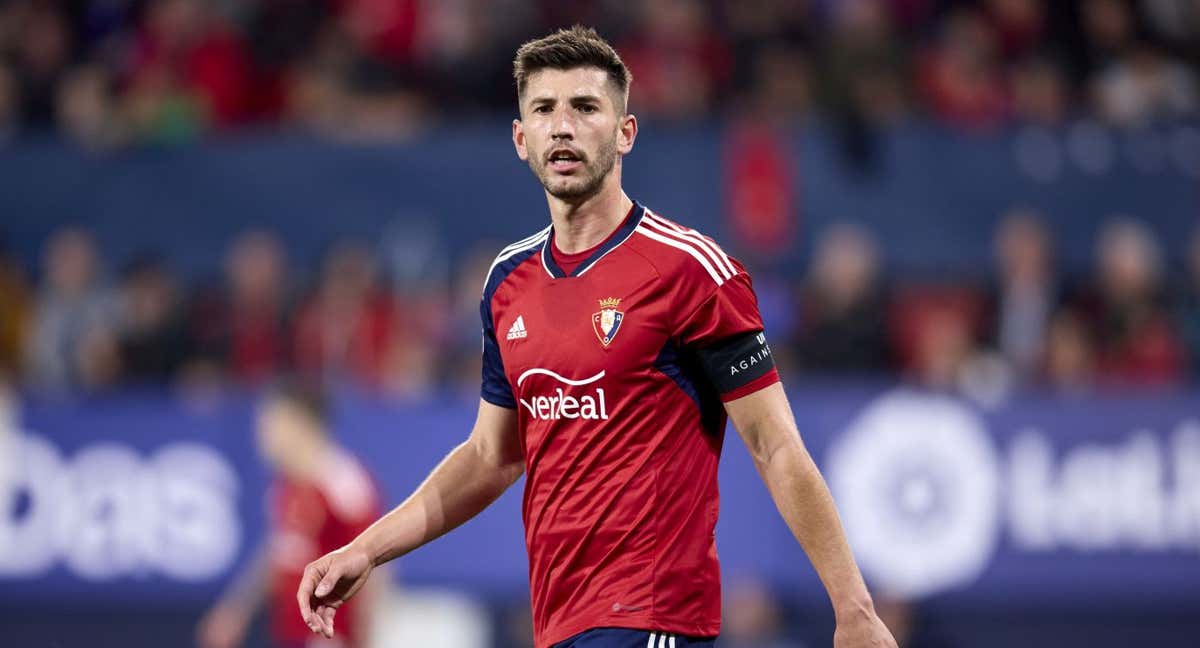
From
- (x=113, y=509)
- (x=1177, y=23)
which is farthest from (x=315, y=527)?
(x=1177, y=23)

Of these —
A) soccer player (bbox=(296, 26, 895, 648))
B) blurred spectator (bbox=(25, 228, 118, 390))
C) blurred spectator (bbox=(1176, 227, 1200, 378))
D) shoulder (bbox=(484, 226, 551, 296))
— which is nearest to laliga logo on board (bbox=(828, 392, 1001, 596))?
blurred spectator (bbox=(1176, 227, 1200, 378))

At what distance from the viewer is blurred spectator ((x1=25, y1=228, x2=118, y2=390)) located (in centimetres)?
1155

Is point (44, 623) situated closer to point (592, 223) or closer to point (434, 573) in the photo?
point (434, 573)

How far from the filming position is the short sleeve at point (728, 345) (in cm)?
424

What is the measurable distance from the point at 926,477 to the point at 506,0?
497cm

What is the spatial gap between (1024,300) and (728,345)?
696cm

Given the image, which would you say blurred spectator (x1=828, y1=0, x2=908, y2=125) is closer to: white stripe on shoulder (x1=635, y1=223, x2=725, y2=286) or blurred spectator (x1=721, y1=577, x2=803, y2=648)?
blurred spectator (x1=721, y1=577, x2=803, y2=648)

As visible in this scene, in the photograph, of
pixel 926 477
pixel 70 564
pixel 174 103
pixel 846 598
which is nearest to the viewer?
pixel 846 598

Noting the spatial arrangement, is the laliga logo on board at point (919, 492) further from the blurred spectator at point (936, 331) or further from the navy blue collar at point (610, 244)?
the navy blue collar at point (610, 244)

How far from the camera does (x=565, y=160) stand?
171 inches

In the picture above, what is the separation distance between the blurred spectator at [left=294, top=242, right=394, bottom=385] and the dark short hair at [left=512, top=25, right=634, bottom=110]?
7014mm

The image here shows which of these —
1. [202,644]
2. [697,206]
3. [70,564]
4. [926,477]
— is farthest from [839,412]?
[70,564]

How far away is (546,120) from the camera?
434 cm

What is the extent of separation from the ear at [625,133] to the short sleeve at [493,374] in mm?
592
